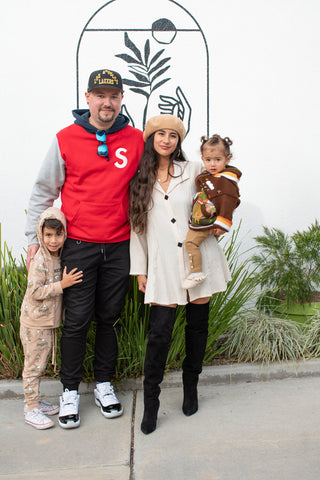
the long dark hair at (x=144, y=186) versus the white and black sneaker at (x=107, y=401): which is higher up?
the long dark hair at (x=144, y=186)

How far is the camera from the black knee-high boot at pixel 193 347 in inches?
103

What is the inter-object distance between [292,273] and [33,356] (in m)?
2.18

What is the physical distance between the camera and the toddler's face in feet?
7.98

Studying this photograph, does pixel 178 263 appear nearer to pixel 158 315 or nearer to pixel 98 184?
pixel 158 315

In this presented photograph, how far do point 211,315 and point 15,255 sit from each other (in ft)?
7.07

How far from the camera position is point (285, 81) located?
421 centimetres

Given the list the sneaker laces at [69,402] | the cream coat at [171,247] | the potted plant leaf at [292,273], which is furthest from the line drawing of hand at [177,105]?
the sneaker laces at [69,402]

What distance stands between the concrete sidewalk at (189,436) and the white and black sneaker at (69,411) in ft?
0.17

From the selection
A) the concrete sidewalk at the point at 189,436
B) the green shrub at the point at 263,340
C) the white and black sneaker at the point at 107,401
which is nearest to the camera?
the concrete sidewalk at the point at 189,436

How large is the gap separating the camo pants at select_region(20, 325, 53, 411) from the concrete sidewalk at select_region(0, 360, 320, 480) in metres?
0.24

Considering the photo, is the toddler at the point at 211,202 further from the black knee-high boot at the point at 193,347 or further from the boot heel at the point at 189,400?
the boot heel at the point at 189,400

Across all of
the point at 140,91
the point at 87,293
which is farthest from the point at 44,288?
the point at 140,91

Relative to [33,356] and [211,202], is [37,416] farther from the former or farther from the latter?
[211,202]

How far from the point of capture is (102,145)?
2.60m
